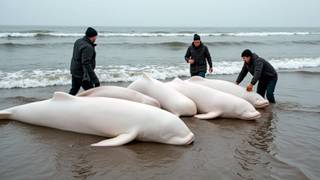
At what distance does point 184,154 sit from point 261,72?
4892 mm

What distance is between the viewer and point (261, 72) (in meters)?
10.0

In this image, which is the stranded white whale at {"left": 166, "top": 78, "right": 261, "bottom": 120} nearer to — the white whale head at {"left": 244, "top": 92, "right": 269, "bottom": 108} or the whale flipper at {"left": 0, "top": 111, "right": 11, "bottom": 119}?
the white whale head at {"left": 244, "top": 92, "right": 269, "bottom": 108}

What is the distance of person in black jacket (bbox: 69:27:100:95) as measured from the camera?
8.20 metres

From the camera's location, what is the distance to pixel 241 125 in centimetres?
826

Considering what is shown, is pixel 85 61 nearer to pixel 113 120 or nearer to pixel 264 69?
pixel 113 120

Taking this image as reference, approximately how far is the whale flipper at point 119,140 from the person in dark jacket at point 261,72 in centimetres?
450

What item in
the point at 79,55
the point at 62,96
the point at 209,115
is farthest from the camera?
the point at 209,115

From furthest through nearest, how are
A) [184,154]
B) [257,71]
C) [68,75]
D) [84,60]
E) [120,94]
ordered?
[68,75] → [257,71] → [84,60] → [120,94] → [184,154]

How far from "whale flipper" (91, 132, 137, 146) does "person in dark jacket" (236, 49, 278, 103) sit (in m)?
4.50

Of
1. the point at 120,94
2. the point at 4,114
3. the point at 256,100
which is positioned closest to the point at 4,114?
the point at 4,114

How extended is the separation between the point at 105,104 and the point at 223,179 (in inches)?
111

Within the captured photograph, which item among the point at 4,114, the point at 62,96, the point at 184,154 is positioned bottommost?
the point at 184,154

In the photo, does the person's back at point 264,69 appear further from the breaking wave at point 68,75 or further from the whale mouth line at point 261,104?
the breaking wave at point 68,75

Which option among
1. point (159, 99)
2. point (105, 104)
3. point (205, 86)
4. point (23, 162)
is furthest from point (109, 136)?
point (205, 86)
